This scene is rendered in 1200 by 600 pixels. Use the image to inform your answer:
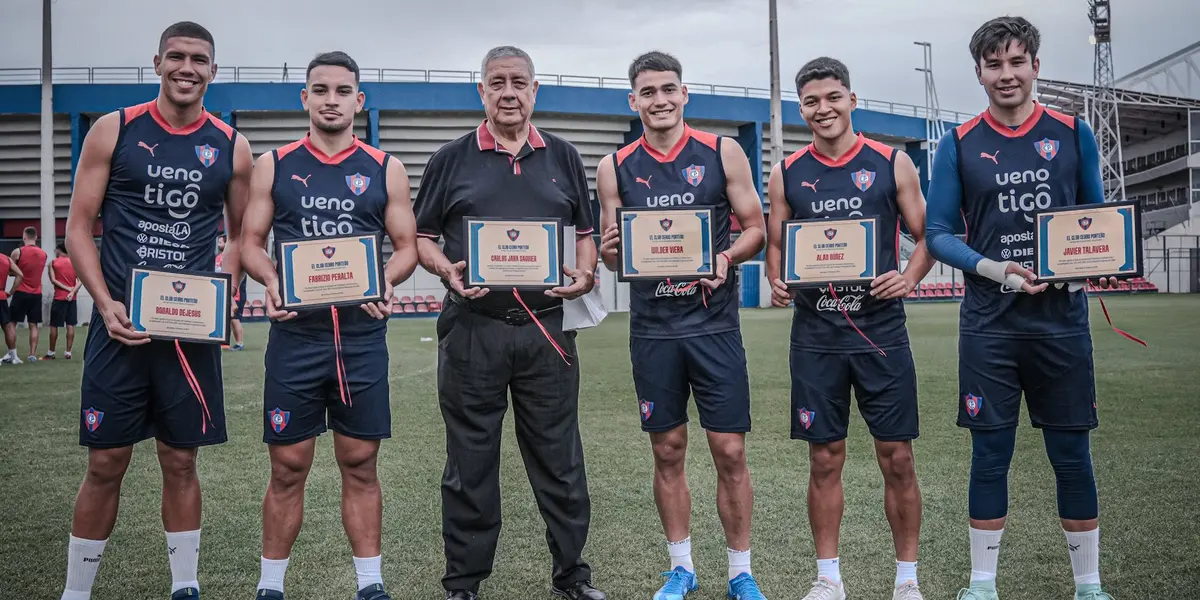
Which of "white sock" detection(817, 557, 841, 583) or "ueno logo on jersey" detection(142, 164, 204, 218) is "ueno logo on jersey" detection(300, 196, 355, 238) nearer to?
"ueno logo on jersey" detection(142, 164, 204, 218)

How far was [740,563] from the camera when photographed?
3.84 meters

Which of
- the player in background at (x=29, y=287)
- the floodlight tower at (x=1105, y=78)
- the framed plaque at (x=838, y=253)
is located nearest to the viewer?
the framed plaque at (x=838, y=253)

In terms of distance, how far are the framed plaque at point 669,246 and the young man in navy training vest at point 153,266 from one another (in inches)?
65.5

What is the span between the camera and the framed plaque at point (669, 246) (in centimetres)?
382

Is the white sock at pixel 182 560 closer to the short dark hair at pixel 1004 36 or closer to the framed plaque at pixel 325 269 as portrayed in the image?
the framed plaque at pixel 325 269

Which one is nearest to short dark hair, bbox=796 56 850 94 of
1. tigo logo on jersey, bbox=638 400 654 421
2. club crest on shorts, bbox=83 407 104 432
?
tigo logo on jersey, bbox=638 400 654 421

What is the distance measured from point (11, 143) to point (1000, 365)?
32.2 meters

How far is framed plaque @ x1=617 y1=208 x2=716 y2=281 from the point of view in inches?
150

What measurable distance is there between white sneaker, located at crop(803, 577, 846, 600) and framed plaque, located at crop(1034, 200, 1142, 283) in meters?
1.53

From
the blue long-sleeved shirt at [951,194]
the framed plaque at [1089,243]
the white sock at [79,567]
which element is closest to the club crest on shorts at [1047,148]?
the blue long-sleeved shirt at [951,194]

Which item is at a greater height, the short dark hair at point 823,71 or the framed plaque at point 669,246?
the short dark hair at point 823,71

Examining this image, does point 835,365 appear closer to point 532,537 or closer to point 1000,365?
point 1000,365

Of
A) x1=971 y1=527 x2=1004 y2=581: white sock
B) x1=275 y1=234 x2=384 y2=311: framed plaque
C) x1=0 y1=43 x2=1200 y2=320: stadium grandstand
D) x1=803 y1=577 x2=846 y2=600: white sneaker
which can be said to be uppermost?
x1=0 y1=43 x2=1200 y2=320: stadium grandstand

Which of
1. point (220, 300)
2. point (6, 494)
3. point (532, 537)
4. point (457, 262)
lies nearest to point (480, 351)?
point (457, 262)
